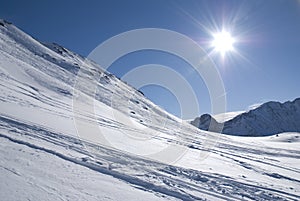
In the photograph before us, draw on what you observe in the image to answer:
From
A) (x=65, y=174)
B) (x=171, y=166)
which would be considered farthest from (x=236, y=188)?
(x=65, y=174)

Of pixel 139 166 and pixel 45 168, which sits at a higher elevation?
pixel 139 166

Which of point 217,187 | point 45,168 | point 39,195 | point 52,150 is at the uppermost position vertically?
point 217,187

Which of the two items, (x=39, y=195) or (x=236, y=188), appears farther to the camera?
(x=236, y=188)

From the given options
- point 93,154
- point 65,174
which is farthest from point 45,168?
point 93,154

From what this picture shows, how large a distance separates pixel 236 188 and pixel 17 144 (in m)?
6.65

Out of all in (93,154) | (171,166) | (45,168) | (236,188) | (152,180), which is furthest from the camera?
(171,166)

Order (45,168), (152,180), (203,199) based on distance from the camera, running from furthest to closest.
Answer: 1. (152,180)
2. (203,199)
3. (45,168)

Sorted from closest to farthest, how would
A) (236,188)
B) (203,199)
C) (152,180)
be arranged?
(203,199)
(152,180)
(236,188)

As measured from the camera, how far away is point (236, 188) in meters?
9.06

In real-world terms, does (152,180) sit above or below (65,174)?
above

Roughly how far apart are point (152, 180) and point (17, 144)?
3510 millimetres

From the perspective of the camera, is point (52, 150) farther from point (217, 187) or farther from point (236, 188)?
point (236, 188)

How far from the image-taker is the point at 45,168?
19.5ft

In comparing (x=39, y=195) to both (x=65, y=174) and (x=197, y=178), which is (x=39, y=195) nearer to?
(x=65, y=174)
